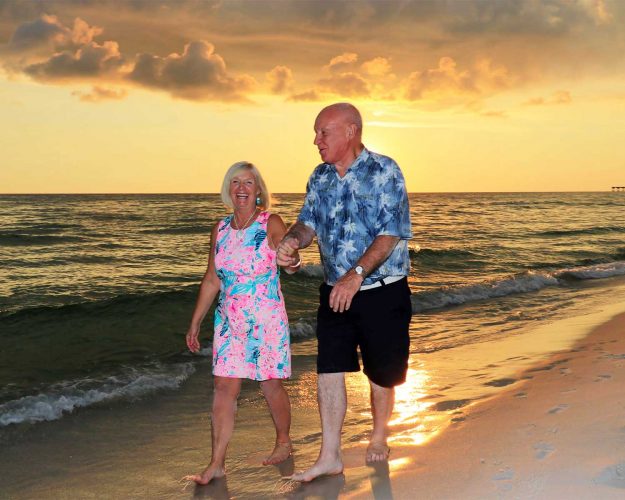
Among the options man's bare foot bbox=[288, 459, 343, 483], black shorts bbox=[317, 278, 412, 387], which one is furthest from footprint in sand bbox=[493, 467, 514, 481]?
man's bare foot bbox=[288, 459, 343, 483]

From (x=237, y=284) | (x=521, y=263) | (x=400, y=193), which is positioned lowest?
(x=521, y=263)

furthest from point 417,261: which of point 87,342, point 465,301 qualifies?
point 87,342

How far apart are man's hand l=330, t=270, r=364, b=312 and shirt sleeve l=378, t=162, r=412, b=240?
1.10ft

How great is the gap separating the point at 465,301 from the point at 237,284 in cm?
1015

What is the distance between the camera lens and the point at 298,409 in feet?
21.1

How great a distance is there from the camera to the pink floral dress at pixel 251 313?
182 inches

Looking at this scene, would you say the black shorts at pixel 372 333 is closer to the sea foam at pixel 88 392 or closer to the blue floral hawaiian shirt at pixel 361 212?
the blue floral hawaiian shirt at pixel 361 212

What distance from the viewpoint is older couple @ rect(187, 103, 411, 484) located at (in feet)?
13.6

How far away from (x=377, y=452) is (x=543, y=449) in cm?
95

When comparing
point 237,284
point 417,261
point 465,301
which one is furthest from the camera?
point 417,261

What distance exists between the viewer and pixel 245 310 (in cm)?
462

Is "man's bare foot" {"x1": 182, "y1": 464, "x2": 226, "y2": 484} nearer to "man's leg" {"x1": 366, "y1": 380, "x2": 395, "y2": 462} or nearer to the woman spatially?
the woman

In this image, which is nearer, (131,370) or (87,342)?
(131,370)

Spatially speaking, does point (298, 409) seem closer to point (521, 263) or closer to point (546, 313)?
point (546, 313)
